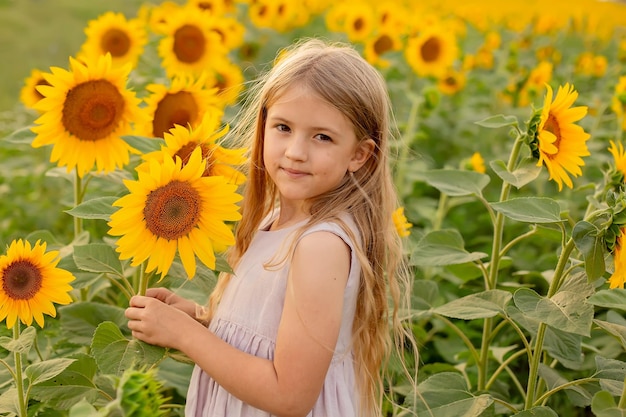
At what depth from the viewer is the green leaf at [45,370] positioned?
1.43m

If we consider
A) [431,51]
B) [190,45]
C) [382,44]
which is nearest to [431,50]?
[431,51]

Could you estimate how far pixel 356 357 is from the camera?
1.57 metres

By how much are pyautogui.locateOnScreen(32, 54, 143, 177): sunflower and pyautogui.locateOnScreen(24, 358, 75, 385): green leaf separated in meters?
0.47

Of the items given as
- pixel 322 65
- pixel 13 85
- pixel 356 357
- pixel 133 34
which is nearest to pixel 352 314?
pixel 356 357

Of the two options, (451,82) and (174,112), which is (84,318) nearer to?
(174,112)

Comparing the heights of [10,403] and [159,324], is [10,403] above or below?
below

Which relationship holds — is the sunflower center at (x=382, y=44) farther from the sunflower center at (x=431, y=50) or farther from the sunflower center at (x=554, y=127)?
the sunflower center at (x=554, y=127)

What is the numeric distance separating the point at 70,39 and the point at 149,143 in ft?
14.5

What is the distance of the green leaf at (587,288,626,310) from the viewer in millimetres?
1486

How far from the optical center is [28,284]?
4.72 ft

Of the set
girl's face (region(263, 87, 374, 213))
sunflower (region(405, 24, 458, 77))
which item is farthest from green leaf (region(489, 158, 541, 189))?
sunflower (region(405, 24, 458, 77))

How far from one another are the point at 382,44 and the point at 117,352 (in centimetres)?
288

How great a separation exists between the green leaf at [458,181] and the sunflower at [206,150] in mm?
492

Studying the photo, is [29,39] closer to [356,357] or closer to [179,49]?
[179,49]
